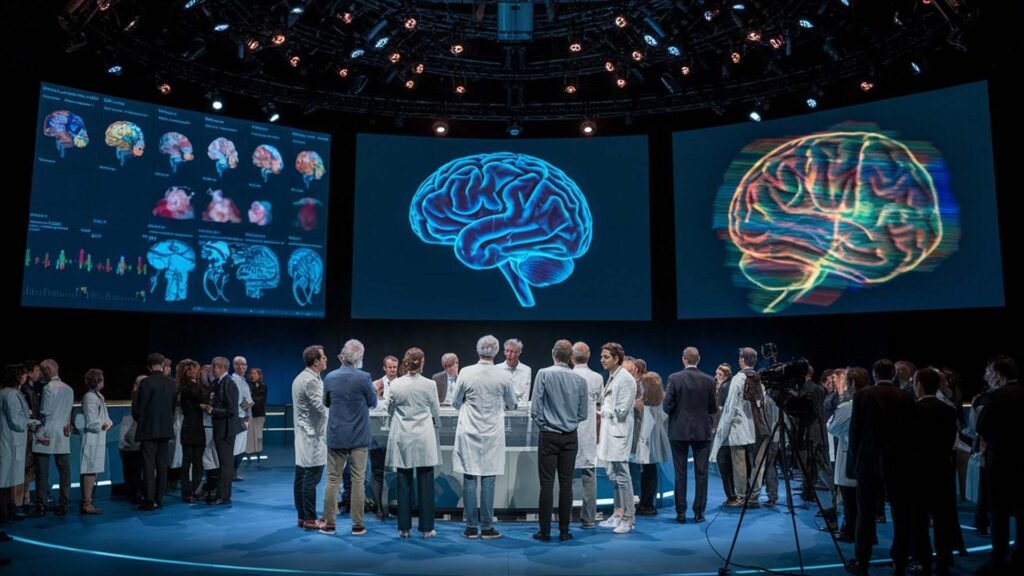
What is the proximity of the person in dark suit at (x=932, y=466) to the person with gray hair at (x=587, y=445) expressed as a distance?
2.64 meters

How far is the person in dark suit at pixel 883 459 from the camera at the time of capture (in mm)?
4930

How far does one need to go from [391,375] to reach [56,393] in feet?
10.1

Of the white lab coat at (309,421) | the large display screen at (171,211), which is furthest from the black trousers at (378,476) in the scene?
the large display screen at (171,211)

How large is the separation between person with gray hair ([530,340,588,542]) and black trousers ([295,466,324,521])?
1.92 meters

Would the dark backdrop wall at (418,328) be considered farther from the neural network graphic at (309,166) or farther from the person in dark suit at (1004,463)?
the person in dark suit at (1004,463)

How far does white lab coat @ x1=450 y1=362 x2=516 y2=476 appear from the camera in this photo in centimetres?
639

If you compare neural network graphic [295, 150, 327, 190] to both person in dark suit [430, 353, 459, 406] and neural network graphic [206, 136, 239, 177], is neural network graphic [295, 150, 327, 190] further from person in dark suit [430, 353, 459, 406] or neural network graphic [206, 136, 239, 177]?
person in dark suit [430, 353, 459, 406]

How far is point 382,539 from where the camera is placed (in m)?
6.33

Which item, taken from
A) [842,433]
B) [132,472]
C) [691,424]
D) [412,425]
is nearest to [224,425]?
[132,472]

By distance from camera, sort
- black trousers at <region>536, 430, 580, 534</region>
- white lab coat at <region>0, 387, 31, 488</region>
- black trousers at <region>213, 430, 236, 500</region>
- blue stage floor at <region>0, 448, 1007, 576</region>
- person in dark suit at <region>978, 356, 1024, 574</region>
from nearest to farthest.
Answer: person in dark suit at <region>978, 356, 1024, 574</region> < blue stage floor at <region>0, 448, 1007, 576</region> < black trousers at <region>536, 430, 580, 534</region> < white lab coat at <region>0, 387, 31, 488</region> < black trousers at <region>213, 430, 236, 500</region>

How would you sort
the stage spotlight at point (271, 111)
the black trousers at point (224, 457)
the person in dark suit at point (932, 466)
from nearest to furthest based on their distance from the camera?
the person in dark suit at point (932, 466) < the black trousers at point (224, 457) < the stage spotlight at point (271, 111)

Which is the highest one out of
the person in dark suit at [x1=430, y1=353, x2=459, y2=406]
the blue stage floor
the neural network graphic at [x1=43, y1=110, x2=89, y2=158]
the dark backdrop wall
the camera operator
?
the neural network graphic at [x1=43, y1=110, x2=89, y2=158]

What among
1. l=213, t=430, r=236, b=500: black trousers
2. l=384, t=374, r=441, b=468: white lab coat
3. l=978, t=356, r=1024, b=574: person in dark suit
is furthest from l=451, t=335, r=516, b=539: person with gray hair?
l=978, t=356, r=1024, b=574: person in dark suit

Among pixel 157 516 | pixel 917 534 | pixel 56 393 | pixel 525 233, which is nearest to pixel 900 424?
pixel 917 534
